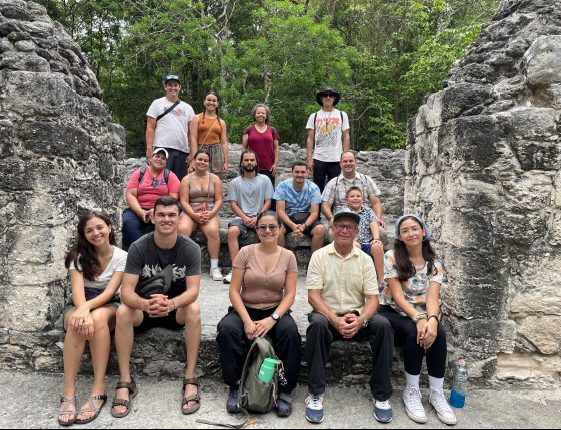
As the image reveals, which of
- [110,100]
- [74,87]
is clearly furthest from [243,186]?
[110,100]

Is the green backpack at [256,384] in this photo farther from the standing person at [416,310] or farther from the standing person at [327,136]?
the standing person at [327,136]

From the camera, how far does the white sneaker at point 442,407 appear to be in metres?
2.59

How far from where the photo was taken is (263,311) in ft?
9.68

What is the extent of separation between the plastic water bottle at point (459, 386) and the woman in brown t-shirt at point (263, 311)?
1.06 m

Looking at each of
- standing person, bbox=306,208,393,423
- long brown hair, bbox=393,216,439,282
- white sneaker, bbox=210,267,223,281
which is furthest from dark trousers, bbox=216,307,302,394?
white sneaker, bbox=210,267,223,281

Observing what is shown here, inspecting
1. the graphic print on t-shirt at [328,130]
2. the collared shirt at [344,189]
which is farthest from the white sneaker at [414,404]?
the graphic print on t-shirt at [328,130]

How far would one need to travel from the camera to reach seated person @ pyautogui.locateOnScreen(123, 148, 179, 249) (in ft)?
14.1

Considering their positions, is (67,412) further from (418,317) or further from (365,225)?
(365,225)

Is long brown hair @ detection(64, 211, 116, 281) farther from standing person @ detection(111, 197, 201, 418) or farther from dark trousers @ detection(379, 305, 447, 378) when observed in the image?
dark trousers @ detection(379, 305, 447, 378)

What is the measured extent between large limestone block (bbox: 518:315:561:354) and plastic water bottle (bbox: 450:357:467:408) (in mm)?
571

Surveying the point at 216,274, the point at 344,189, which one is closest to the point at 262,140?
the point at 344,189

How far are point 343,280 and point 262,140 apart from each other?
2.88 meters

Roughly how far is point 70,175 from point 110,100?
12.9 m

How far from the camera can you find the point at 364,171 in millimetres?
7539
